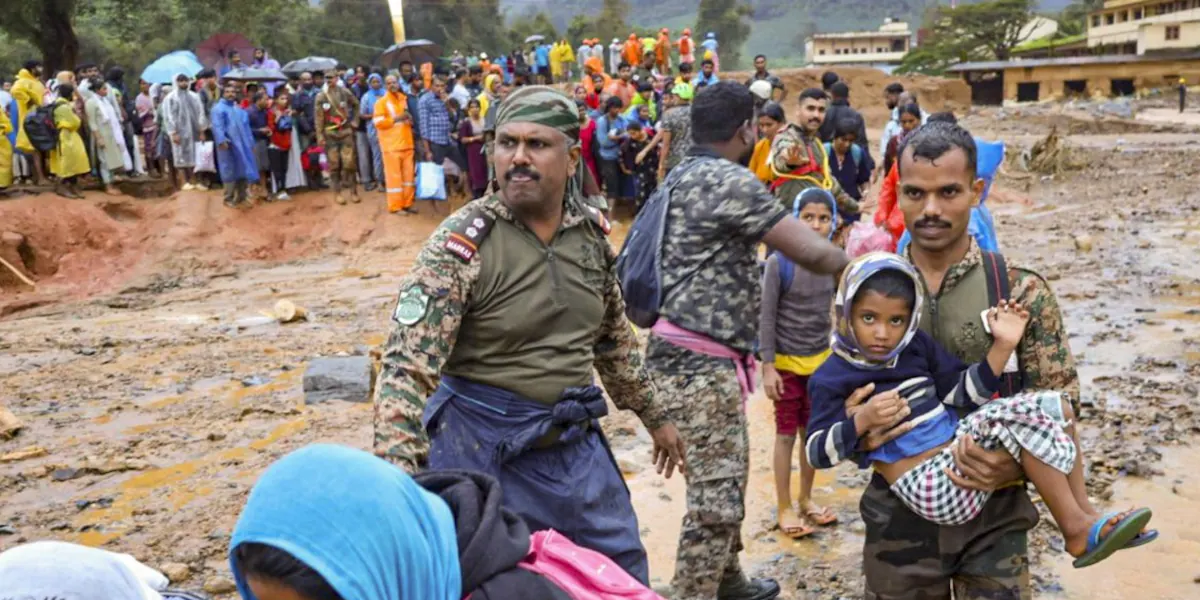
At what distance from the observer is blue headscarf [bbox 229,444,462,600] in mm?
1434

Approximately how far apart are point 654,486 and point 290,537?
4.10m

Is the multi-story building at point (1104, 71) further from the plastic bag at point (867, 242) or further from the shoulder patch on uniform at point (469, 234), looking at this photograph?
the shoulder patch on uniform at point (469, 234)

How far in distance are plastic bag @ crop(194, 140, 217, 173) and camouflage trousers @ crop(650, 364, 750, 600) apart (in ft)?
42.2

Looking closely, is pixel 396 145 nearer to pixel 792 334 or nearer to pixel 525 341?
pixel 792 334

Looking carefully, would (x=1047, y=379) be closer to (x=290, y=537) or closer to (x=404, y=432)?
(x=404, y=432)

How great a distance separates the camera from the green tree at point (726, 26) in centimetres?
7112

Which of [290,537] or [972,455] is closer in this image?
[290,537]

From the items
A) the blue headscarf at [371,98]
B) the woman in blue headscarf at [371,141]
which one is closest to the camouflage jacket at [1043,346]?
the woman in blue headscarf at [371,141]

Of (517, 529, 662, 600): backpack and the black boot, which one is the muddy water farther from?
(517, 529, 662, 600): backpack

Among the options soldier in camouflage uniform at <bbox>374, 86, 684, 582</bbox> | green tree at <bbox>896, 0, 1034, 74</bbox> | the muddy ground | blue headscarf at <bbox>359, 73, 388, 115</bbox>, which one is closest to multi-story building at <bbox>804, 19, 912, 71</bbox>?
green tree at <bbox>896, 0, 1034, 74</bbox>

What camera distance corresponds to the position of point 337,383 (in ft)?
23.7

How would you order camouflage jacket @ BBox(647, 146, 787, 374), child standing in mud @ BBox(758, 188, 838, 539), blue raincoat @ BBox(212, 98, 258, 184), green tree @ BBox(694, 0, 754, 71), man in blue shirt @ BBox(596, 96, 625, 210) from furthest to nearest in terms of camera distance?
green tree @ BBox(694, 0, 754, 71) < blue raincoat @ BBox(212, 98, 258, 184) < man in blue shirt @ BBox(596, 96, 625, 210) < child standing in mud @ BBox(758, 188, 838, 539) < camouflage jacket @ BBox(647, 146, 787, 374)

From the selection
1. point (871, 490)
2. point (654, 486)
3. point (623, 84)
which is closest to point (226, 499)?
point (654, 486)

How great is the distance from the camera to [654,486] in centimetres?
543
